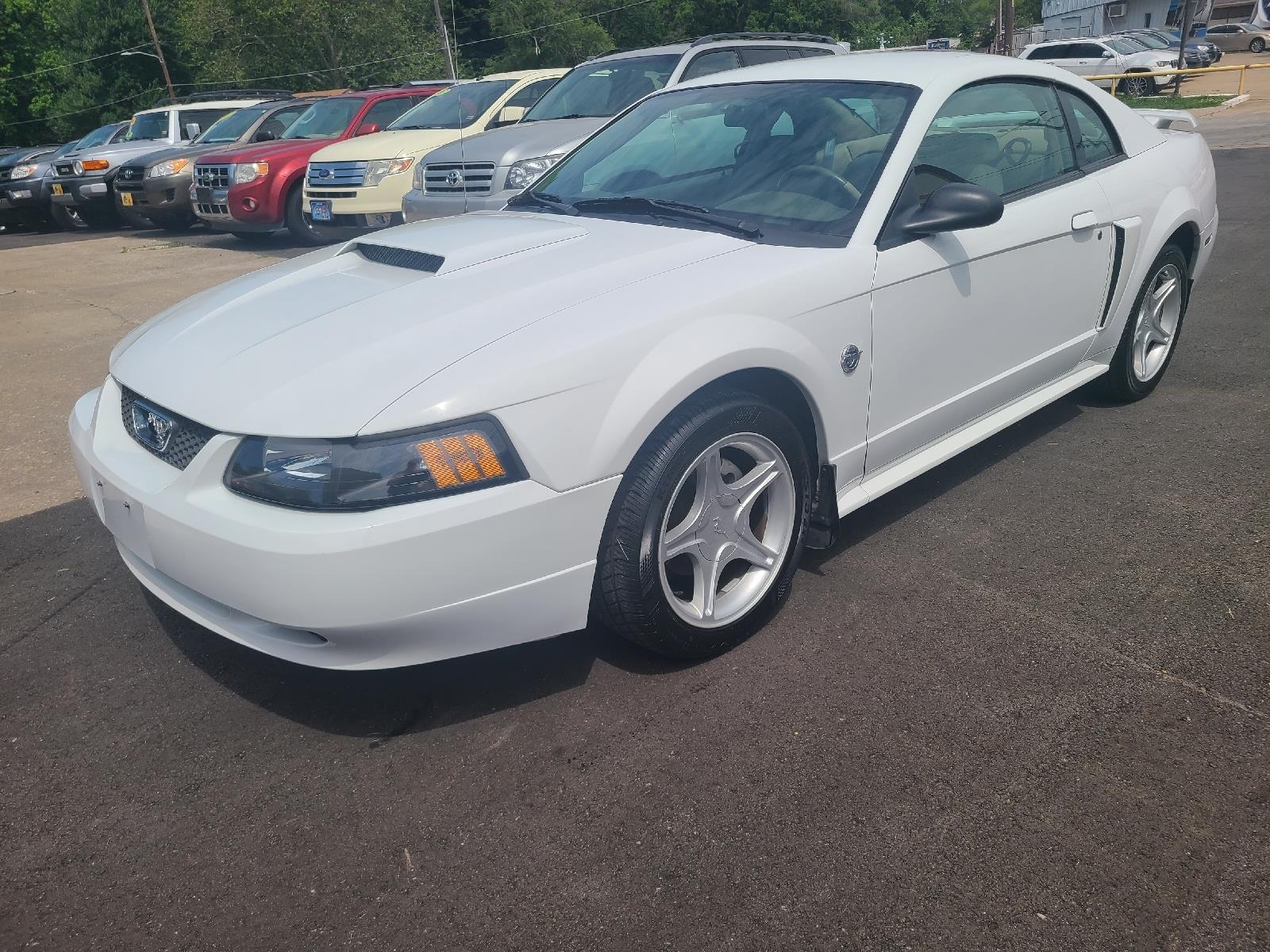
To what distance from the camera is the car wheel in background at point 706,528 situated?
2.62m

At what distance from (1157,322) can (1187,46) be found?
121 feet

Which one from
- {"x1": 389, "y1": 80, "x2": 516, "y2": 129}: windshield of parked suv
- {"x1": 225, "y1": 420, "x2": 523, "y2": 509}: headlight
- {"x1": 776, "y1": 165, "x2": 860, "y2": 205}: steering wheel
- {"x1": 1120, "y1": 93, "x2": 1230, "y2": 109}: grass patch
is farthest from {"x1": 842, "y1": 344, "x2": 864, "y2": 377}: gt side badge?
{"x1": 1120, "y1": 93, "x2": 1230, "y2": 109}: grass patch

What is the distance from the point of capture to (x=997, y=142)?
3.75 m

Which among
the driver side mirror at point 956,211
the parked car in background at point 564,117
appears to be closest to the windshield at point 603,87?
the parked car in background at point 564,117

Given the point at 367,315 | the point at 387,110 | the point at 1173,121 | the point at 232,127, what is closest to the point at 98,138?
the point at 232,127

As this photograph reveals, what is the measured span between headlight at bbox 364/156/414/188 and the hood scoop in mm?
7193

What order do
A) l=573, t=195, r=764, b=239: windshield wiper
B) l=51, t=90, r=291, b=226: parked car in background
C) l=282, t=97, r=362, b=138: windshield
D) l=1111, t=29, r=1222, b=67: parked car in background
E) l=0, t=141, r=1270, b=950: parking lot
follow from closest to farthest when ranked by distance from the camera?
l=0, t=141, r=1270, b=950: parking lot
l=573, t=195, r=764, b=239: windshield wiper
l=282, t=97, r=362, b=138: windshield
l=51, t=90, r=291, b=226: parked car in background
l=1111, t=29, r=1222, b=67: parked car in background

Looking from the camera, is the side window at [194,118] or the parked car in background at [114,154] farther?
the side window at [194,118]

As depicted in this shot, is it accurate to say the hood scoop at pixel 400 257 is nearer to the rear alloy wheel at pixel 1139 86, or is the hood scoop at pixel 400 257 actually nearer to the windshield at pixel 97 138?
the windshield at pixel 97 138

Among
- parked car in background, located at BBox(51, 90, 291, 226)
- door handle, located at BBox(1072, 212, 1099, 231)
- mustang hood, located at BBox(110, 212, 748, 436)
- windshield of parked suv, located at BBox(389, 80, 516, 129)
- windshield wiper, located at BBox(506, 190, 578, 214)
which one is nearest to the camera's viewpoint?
mustang hood, located at BBox(110, 212, 748, 436)

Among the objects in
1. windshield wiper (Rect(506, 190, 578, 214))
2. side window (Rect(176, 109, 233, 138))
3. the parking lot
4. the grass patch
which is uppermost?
windshield wiper (Rect(506, 190, 578, 214))

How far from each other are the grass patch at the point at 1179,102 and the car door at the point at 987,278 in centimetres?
2064

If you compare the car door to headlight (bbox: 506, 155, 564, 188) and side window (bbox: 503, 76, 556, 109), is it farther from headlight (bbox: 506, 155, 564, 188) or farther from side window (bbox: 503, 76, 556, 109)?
side window (bbox: 503, 76, 556, 109)

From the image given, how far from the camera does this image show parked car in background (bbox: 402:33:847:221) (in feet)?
27.6
